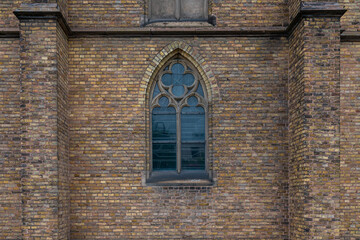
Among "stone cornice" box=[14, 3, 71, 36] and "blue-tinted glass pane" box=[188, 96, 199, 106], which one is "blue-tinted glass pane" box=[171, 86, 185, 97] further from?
"stone cornice" box=[14, 3, 71, 36]

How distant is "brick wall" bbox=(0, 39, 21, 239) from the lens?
7.15m

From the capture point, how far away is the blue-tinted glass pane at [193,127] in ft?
25.0

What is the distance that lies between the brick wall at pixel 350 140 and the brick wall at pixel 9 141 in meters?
7.37

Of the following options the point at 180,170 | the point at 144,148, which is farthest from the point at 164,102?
the point at 180,170

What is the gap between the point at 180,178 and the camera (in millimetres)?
7371

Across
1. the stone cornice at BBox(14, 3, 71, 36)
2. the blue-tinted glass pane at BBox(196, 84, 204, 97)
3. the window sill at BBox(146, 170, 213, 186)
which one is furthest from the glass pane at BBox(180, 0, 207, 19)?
the window sill at BBox(146, 170, 213, 186)

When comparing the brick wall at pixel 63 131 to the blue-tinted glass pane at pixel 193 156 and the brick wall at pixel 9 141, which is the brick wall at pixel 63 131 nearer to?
the brick wall at pixel 9 141

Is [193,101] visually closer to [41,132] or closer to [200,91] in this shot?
[200,91]

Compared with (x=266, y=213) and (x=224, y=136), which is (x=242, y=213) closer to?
(x=266, y=213)

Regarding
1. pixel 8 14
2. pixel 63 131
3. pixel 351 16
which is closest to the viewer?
pixel 63 131

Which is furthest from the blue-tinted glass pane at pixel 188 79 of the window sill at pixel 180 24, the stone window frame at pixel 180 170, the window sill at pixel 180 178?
the window sill at pixel 180 178

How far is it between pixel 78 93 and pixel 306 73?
5022 millimetres

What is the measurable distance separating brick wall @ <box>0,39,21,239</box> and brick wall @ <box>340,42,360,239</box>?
290 inches

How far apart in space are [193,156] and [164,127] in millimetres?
974
